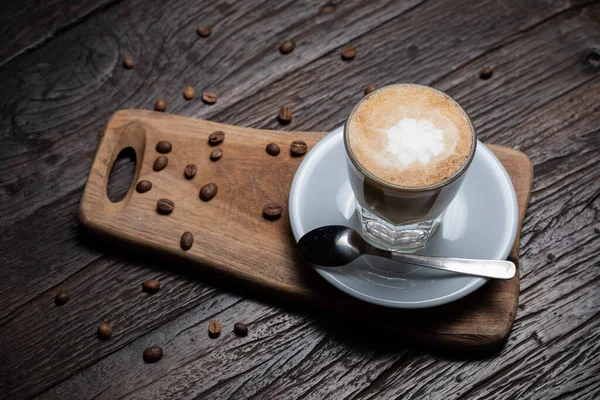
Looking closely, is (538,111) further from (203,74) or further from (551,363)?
(203,74)

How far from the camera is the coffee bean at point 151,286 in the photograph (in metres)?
1.55

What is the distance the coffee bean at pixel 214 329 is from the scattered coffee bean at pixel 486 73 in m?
0.96

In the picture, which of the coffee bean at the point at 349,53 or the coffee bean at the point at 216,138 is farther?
the coffee bean at the point at 349,53

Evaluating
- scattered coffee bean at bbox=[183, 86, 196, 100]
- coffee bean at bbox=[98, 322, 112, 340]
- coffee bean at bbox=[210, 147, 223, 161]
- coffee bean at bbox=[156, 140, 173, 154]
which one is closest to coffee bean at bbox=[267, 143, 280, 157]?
coffee bean at bbox=[210, 147, 223, 161]

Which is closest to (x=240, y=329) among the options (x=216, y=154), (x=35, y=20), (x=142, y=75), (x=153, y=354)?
(x=153, y=354)

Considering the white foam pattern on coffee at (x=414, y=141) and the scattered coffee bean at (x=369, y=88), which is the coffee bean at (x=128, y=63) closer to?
the scattered coffee bean at (x=369, y=88)

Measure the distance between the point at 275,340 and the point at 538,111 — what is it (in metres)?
0.90

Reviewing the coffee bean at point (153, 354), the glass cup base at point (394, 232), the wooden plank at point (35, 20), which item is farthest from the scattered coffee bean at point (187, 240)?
the wooden plank at point (35, 20)

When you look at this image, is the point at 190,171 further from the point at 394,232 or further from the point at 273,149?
the point at 394,232

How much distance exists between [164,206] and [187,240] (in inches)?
4.1

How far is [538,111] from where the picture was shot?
174 cm

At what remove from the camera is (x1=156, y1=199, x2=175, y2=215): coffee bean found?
1535 mm

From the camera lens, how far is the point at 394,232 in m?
1.45

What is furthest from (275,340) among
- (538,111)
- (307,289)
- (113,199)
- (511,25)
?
(511,25)
